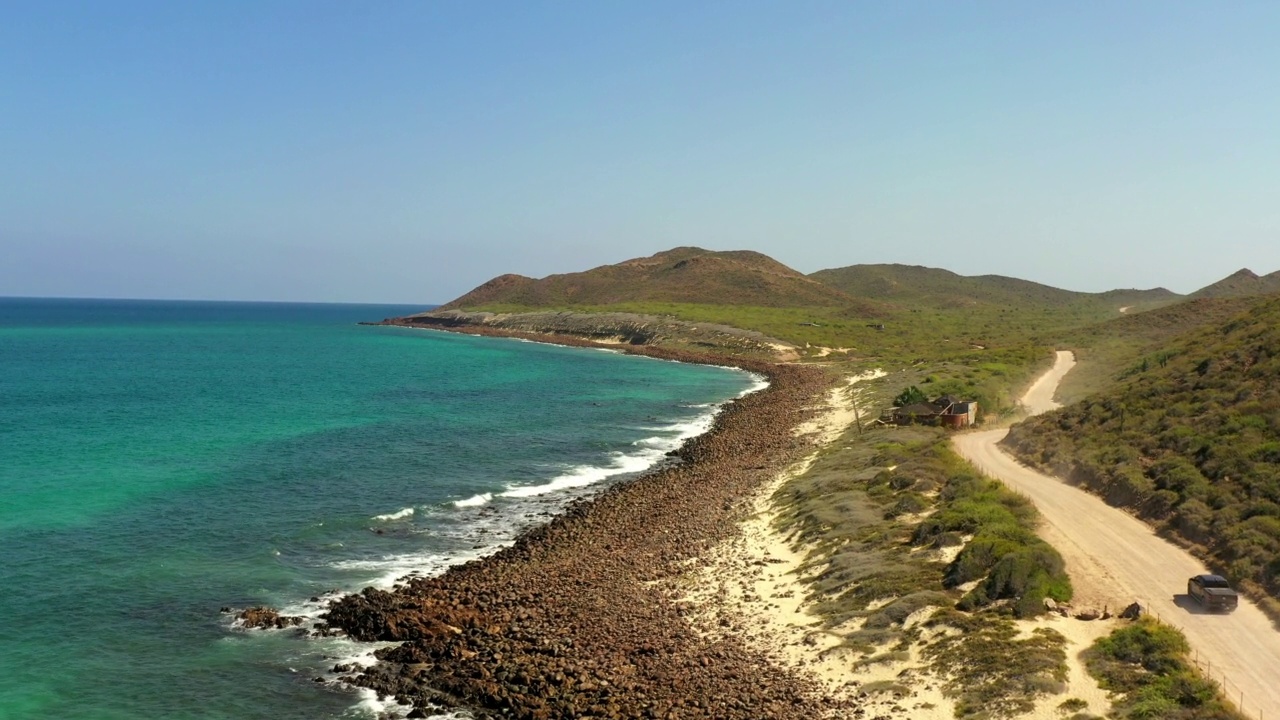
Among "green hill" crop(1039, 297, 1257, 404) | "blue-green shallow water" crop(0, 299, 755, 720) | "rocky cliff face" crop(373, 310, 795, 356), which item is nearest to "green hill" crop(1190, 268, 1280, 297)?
"green hill" crop(1039, 297, 1257, 404)

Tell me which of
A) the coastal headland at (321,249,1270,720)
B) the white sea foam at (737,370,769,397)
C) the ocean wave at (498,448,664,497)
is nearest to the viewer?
the coastal headland at (321,249,1270,720)

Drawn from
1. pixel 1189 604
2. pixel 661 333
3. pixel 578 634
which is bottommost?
pixel 578 634

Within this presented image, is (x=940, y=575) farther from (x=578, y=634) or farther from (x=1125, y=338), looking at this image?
(x=1125, y=338)

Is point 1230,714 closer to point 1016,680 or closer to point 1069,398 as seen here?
point 1016,680

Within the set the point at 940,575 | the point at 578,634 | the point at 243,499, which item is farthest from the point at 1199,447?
the point at 243,499

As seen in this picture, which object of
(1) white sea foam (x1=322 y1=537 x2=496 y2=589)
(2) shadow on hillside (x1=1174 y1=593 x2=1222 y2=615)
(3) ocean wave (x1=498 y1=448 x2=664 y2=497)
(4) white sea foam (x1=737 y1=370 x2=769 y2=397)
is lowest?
(1) white sea foam (x1=322 y1=537 x2=496 y2=589)

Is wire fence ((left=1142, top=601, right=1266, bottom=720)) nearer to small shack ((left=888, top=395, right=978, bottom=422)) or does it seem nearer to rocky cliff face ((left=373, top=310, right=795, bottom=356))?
small shack ((left=888, top=395, right=978, bottom=422))
